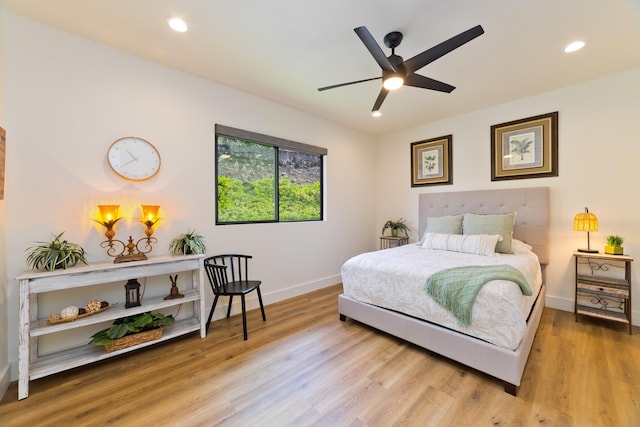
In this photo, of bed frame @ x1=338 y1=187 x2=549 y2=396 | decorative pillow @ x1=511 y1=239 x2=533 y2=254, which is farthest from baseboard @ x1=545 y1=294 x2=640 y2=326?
decorative pillow @ x1=511 y1=239 x2=533 y2=254

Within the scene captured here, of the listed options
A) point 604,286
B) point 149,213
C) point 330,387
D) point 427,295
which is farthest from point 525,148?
point 149,213

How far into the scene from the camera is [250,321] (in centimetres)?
284

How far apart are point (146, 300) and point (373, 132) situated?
4.18 meters

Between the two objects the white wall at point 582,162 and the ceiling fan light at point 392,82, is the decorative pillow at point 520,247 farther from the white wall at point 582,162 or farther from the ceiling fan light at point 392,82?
the ceiling fan light at point 392,82

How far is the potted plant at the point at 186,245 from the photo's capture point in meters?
2.47

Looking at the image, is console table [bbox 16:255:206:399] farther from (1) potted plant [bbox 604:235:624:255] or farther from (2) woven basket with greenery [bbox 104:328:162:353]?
(1) potted plant [bbox 604:235:624:255]

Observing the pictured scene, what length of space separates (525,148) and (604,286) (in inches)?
69.0

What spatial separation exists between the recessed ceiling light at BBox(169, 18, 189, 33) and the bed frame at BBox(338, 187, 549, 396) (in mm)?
2853

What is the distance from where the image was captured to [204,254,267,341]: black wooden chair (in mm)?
2439

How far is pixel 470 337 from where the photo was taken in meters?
1.89

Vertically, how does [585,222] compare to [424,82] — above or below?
below

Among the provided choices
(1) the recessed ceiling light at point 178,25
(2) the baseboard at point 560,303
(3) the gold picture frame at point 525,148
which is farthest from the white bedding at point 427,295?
(1) the recessed ceiling light at point 178,25

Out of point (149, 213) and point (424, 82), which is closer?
point (424, 82)

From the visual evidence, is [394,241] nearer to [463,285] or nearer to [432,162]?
[432,162]
